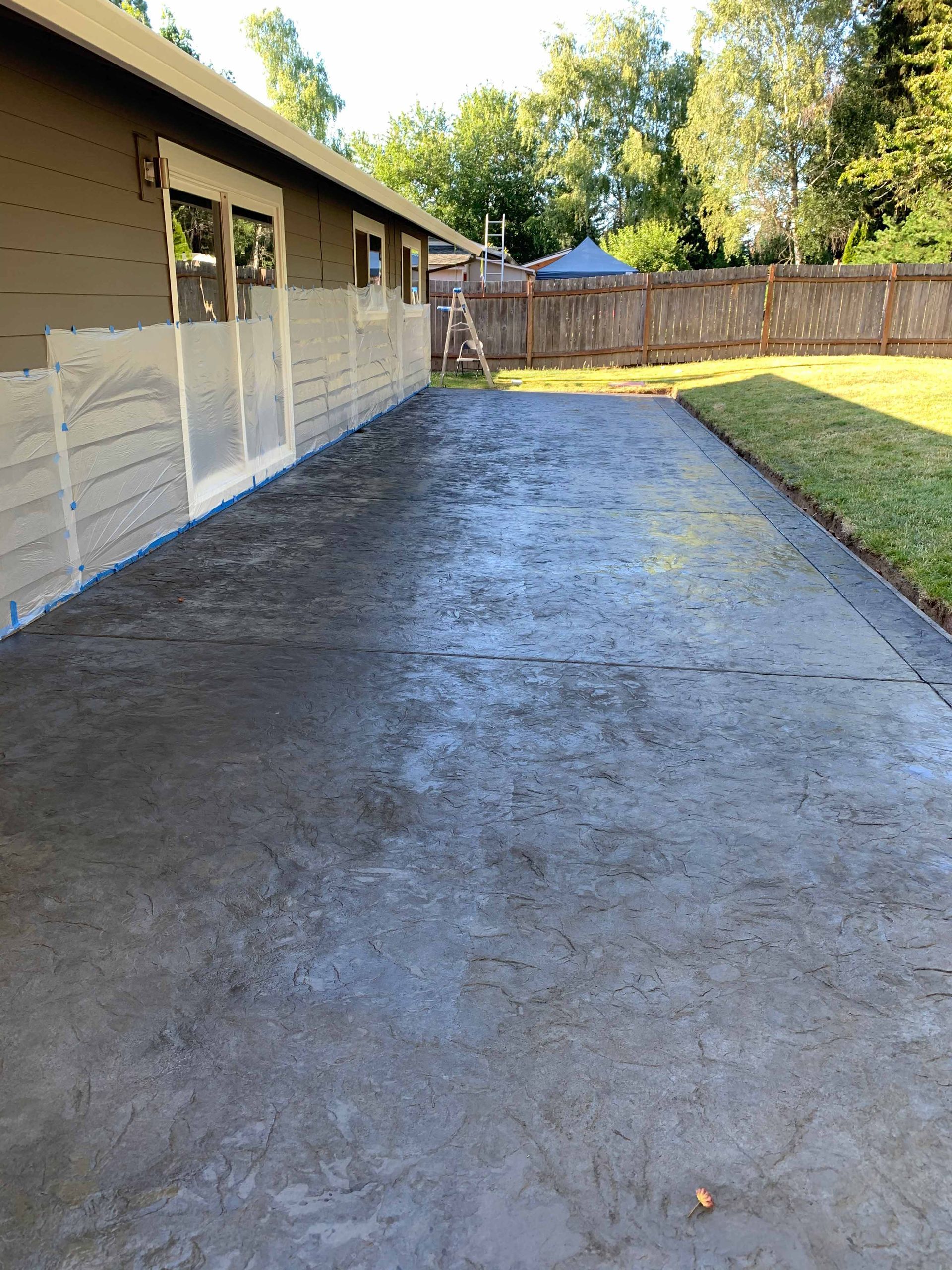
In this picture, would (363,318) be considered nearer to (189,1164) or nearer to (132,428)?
(132,428)

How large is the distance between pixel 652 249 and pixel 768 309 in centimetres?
1045

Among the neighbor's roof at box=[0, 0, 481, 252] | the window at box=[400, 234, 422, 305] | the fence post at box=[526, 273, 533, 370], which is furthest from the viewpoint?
the fence post at box=[526, 273, 533, 370]

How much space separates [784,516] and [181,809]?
5.03 m

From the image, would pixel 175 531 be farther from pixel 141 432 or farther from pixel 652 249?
pixel 652 249

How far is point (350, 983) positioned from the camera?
196 cm

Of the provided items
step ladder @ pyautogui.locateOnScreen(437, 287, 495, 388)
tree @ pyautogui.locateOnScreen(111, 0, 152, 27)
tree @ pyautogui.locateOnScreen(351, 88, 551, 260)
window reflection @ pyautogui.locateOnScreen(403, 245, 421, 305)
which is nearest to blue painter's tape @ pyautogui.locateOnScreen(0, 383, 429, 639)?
window reflection @ pyautogui.locateOnScreen(403, 245, 421, 305)

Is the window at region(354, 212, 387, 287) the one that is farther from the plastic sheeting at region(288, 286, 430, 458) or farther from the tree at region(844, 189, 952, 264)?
the tree at region(844, 189, 952, 264)

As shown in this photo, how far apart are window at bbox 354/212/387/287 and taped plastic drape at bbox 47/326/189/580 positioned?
5558 mm

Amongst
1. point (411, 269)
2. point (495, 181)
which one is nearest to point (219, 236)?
point (411, 269)

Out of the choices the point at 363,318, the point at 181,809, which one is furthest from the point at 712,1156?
the point at 363,318

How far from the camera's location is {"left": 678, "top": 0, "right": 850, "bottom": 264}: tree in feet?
80.2

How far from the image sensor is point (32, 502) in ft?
13.5

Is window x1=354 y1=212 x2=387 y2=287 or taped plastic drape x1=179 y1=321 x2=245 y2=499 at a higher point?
window x1=354 y1=212 x2=387 y2=287

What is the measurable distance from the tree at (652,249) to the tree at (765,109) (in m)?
2.32
